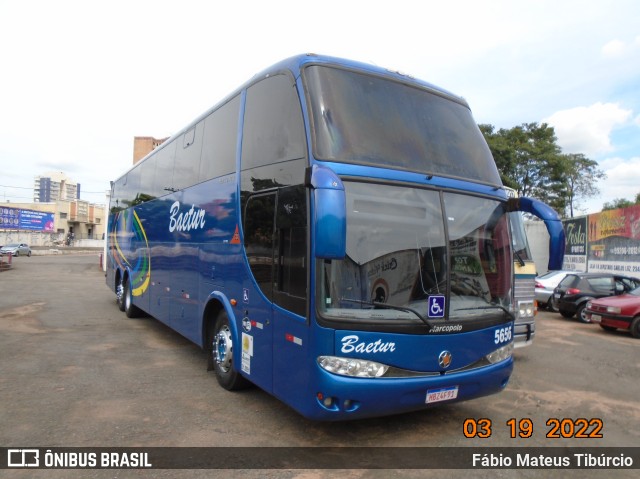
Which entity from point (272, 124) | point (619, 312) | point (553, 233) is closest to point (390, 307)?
point (553, 233)

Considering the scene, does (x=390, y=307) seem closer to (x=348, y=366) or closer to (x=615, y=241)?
(x=348, y=366)

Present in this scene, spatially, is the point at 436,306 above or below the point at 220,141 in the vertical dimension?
below

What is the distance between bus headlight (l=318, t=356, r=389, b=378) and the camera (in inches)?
163

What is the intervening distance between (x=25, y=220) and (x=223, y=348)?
250 ft

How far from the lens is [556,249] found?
4980 millimetres

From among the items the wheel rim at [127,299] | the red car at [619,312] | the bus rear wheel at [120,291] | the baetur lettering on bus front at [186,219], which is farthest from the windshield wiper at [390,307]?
the bus rear wheel at [120,291]

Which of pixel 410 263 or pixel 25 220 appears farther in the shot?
pixel 25 220

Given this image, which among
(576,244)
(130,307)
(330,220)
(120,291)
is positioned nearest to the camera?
(330,220)

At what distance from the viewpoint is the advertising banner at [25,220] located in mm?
65312

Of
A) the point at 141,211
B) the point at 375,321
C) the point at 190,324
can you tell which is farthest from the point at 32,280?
the point at 375,321

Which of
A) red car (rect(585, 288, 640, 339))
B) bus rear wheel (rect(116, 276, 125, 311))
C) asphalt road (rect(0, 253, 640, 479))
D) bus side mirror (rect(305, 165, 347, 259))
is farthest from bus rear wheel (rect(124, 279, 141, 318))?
red car (rect(585, 288, 640, 339))

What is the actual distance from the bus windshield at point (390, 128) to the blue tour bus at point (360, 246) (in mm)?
14

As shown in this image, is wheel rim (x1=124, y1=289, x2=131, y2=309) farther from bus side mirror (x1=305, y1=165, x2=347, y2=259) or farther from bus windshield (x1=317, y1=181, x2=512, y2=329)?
bus side mirror (x1=305, y1=165, x2=347, y2=259)

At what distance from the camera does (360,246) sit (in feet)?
14.0
